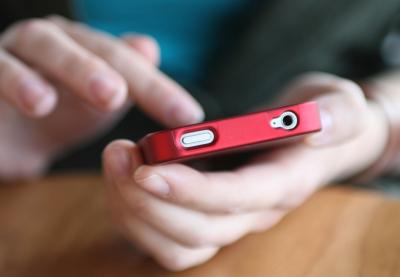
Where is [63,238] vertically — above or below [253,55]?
below

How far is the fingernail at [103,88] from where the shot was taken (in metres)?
0.56

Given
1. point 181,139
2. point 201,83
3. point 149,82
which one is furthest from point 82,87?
point 201,83

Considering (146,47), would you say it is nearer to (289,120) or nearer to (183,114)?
(183,114)

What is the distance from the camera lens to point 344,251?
19.7 inches

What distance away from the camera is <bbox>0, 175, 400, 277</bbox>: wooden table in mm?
489

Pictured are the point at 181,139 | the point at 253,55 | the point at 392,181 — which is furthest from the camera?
the point at 253,55

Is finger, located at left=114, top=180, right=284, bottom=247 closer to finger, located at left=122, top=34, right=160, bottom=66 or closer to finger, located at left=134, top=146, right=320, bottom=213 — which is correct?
finger, located at left=134, top=146, right=320, bottom=213

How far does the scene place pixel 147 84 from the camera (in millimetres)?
611

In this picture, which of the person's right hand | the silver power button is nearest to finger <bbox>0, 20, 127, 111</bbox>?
the person's right hand

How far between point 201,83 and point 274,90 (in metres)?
0.11

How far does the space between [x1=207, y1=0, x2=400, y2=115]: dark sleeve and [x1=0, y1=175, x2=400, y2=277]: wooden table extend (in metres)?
0.32

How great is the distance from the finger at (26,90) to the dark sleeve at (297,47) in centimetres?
34

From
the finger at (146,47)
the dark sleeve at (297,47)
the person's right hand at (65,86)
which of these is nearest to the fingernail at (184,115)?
the person's right hand at (65,86)

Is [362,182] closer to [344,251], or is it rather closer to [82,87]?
[344,251]
